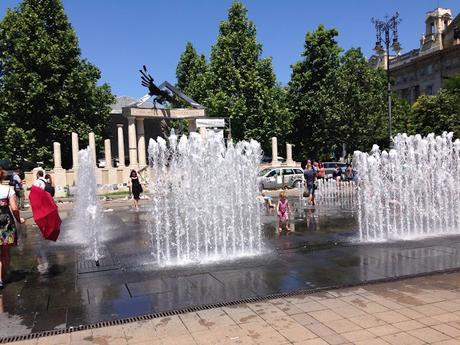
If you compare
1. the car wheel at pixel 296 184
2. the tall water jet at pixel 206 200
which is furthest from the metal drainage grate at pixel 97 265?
the car wheel at pixel 296 184

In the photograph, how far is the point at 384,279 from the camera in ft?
21.0

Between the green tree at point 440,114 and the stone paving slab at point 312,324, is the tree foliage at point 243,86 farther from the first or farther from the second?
the stone paving slab at point 312,324

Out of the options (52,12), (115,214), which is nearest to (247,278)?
(115,214)

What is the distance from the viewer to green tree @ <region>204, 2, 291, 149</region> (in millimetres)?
35531

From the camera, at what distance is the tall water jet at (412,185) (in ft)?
37.9

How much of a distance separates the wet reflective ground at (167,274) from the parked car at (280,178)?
52.6ft

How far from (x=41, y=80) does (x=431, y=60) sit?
2274 inches

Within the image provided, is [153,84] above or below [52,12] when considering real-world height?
below

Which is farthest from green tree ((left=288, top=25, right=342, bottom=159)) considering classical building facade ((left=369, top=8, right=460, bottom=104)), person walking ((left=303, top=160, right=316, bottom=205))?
classical building facade ((left=369, top=8, right=460, bottom=104))

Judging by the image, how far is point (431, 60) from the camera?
67438 mm

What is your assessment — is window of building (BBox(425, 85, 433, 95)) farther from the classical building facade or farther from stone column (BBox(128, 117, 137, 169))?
stone column (BBox(128, 117, 137, 169))

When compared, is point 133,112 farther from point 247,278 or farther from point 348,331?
point 348,331

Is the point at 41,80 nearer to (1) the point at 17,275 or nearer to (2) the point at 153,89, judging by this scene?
(2) the point at 153,89

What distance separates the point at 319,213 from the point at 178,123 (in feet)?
113
